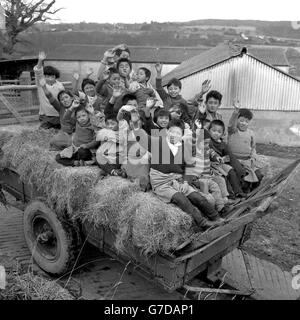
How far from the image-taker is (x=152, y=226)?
304 centimetres

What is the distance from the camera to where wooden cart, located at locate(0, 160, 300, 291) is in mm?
3057

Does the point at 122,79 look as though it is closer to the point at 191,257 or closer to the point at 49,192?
the point at 49,192

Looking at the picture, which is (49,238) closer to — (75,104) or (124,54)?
(75,104)

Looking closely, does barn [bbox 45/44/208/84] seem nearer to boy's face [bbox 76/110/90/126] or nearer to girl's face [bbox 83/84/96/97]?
girl's face [bbox 83/84/96/97]

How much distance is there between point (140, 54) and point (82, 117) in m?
45.2

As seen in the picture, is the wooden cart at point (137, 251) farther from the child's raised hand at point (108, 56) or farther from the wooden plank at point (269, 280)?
the child's raised hand at point (108, 56)

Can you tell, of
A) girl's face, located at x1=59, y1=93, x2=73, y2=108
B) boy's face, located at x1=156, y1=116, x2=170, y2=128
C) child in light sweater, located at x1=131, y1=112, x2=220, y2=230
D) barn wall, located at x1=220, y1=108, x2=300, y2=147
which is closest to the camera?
child in light sweater, located at x1=131, y1=112, x2=220, y2=230

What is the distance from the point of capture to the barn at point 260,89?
23.1 meters

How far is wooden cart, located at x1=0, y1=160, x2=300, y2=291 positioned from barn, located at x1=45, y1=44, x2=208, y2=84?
137 ft

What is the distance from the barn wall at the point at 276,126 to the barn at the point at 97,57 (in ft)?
73.4

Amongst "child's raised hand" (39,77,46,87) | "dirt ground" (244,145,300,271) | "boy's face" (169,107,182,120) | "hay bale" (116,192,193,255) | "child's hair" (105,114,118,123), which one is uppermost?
"child's raised hand" (39,77,46,87)

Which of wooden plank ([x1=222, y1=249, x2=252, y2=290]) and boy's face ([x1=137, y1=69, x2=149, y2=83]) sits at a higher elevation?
boy's face ([x1=137, y1=69, x2=149, y2=83])

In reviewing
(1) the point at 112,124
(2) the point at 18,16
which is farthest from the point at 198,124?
(2) the point at 18,16

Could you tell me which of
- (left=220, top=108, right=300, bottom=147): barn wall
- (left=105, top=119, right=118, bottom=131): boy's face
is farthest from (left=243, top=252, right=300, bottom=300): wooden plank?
(left=220, top=108, right=300, bottom=147): barn wall
